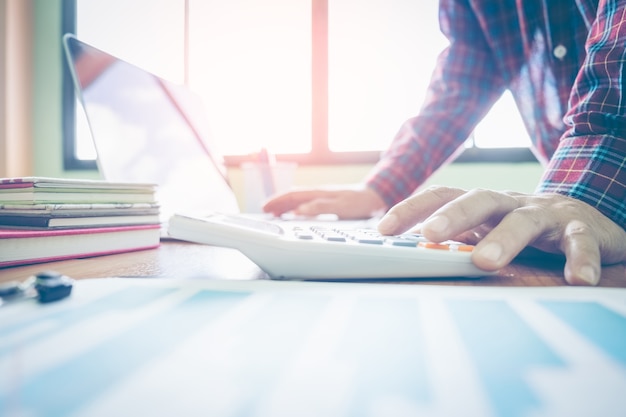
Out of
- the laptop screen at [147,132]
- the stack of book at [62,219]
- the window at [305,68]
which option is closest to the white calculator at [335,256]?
the stack of book at [62,219]

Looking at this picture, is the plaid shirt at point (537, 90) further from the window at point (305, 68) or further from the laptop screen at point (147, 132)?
the window at point (305, 68)

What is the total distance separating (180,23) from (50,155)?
84 centimetres

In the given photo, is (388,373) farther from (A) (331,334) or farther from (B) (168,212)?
(B) (168,212)

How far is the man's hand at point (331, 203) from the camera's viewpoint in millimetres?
825

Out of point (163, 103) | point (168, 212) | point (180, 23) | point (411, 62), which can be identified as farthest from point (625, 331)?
point (180, 23)

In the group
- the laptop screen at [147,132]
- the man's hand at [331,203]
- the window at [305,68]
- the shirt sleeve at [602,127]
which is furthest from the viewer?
the window at [305,68]

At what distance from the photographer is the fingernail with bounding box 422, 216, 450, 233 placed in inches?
12.9

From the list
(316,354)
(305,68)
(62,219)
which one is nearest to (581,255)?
(316,354)

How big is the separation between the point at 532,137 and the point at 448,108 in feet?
0.58

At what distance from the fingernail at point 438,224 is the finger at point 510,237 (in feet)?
0.09

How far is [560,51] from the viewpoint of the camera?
70 cm

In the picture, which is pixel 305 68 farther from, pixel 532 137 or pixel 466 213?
pixel 466 213

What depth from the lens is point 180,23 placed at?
186 centimetres

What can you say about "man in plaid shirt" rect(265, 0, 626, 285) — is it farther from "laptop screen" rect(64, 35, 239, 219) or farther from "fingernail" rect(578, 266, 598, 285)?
"laptop screen" rect(64, 35, 239, 219)
